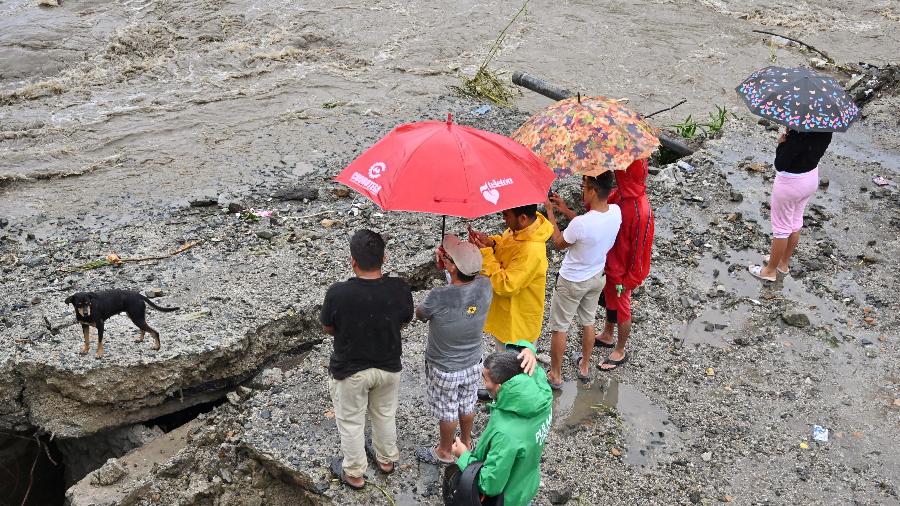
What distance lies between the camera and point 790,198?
6145mm

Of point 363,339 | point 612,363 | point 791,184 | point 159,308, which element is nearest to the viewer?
point 363,339

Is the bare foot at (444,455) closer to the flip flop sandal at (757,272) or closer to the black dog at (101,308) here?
the black dog at (101,308)

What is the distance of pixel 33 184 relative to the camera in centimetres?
799

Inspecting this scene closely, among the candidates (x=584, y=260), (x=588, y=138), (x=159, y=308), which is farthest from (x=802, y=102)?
(x=159, y=308)

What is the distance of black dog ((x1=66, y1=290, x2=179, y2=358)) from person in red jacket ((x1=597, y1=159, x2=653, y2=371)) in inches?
121

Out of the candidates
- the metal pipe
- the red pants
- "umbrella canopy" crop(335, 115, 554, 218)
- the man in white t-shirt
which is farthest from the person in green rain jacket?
the metal pipe

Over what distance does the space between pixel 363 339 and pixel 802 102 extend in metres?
3.84

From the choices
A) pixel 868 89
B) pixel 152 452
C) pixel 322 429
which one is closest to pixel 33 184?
pixel 152 452

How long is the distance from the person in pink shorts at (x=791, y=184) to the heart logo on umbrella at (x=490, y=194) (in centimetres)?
321

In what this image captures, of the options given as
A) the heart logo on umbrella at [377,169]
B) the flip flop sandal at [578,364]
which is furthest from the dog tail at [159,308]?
the flip flop sandal at [578,364]

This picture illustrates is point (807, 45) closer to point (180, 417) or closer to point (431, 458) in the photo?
point (431, 458)

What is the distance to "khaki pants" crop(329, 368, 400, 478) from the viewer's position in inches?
157

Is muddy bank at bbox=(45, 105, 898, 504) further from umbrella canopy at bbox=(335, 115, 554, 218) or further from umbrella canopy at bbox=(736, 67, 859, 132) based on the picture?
umbrella canopy at bbox=(335, 115, 554, 218)

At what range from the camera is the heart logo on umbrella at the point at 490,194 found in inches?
151
